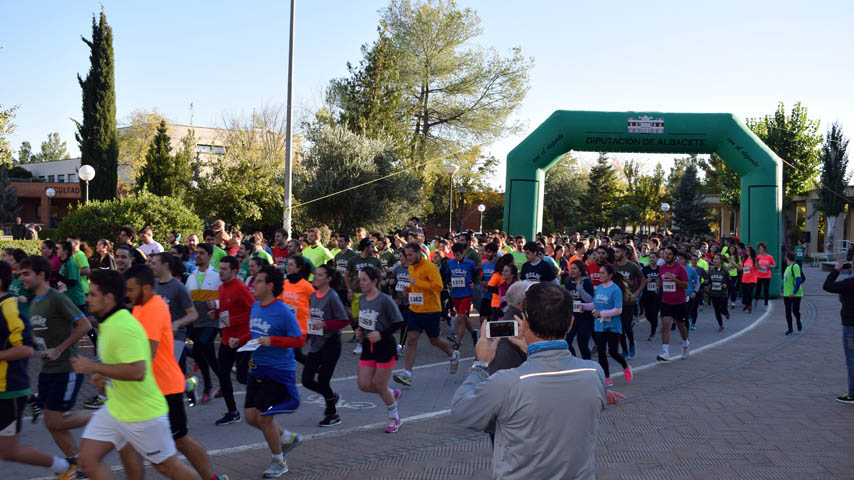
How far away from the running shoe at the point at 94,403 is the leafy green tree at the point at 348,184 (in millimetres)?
21063

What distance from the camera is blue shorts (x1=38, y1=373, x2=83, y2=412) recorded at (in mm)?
5094

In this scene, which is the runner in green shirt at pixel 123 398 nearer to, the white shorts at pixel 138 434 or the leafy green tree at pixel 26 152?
the white shorts at pixel 138 434

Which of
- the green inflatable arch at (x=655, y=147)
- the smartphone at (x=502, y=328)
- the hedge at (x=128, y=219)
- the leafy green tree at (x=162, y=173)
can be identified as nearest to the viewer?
the smartphone at (x=502, y=328)

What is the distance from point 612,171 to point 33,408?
59.5 meters

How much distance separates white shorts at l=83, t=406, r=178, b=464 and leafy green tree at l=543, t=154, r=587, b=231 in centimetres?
5754

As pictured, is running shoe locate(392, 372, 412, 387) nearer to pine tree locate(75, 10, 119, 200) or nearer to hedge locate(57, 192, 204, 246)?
hedge locate(57, 192, 204, 246)

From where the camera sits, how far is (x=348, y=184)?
1131 inches

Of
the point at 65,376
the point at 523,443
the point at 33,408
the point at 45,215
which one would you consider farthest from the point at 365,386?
the point at 45,215

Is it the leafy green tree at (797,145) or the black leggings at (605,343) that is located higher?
the leafy green tree at (797,145)

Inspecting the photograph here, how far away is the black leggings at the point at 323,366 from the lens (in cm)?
665

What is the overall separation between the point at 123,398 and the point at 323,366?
2853 mm

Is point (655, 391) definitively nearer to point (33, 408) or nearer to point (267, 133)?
point (33, 408)

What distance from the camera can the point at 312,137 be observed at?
29.9 meters

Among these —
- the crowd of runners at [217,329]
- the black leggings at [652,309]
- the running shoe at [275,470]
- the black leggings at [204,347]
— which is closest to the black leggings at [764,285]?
the black leggings at [652,309]
